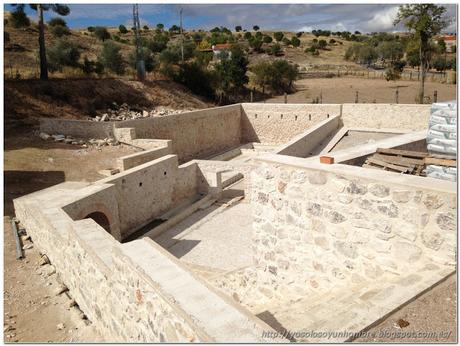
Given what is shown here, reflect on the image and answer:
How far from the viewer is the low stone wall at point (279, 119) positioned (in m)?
18.1

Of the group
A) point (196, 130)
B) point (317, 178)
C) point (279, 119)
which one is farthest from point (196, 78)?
point (317, 178)

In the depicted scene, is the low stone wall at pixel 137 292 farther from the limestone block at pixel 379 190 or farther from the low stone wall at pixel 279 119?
the low stone wall at pixel 279 119

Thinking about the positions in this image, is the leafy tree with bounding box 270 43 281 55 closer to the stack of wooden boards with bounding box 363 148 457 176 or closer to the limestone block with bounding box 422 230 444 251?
the stack of wooden boards with bounding box 363 148 457 176

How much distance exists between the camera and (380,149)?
6.14m

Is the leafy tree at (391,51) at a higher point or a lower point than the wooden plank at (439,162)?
higher

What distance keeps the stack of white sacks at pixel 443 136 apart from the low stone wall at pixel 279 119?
11.7 metres

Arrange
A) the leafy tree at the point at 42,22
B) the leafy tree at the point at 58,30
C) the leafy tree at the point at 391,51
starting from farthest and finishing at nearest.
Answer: the leafy tree at the point at 391,51
the leafy tree at the point at 58,30
the leafy tree at the point at 42,22

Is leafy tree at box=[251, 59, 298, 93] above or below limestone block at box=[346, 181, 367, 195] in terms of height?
above

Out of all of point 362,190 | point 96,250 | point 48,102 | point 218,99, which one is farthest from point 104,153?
point 218,99

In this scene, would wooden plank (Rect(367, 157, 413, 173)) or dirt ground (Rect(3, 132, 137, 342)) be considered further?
wooden plank (Rect(367, 157, 413, 173))

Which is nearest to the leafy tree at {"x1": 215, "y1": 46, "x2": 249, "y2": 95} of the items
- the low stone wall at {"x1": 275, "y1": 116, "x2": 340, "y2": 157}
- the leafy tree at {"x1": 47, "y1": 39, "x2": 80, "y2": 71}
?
the leafy tree at {"x1": 47, "y1": 39, "x2": 80, "y2": 71}

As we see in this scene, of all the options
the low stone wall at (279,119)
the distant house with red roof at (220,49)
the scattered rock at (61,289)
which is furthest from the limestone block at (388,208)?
the distant house with red roof at (220,49)

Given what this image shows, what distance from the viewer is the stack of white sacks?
207 inches

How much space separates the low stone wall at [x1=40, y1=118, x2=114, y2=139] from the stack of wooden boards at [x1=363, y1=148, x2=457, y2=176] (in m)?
11.0
